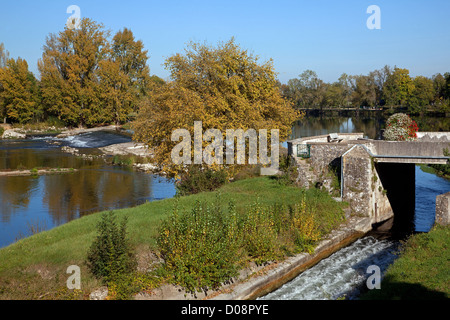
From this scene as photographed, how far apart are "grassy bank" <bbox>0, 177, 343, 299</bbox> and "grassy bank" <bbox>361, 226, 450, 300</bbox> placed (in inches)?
165

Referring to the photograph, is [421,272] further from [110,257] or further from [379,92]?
[379,92]

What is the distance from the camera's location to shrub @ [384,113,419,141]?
20766 millimetres

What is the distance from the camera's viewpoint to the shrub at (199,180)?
69.5 feet

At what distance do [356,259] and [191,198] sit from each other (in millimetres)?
7376

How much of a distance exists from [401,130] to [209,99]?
982 cm

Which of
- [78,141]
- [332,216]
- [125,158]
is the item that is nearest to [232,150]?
[332,216]

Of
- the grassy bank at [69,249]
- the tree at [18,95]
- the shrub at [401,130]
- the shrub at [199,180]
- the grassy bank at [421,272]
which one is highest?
the tree at [18,95]

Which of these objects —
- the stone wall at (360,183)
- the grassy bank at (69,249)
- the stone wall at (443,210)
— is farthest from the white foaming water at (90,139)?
the stone wall at (443,210)

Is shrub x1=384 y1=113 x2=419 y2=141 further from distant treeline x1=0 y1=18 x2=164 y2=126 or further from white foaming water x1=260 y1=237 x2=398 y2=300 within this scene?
distant treeline x1=0 y1=18 x2=164 y2=126

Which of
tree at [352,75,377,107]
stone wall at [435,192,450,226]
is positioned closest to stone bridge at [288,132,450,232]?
Result: stone wall at [435,192,450,226]

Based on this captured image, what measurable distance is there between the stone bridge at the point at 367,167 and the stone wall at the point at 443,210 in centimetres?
240

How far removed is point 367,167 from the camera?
1803cm

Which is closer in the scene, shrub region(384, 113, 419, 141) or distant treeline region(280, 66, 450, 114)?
shrub region(384, 113, 419, 141)

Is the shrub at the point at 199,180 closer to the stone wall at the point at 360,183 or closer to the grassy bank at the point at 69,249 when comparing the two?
the grassy bank at the point at 69,249
